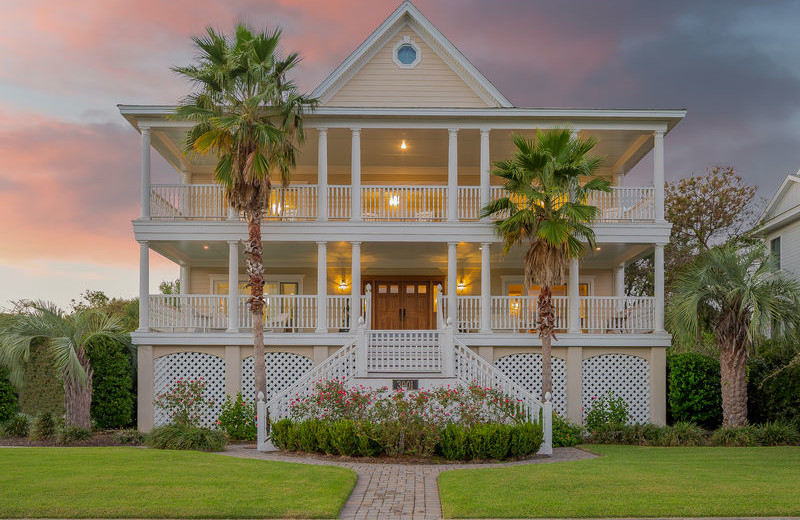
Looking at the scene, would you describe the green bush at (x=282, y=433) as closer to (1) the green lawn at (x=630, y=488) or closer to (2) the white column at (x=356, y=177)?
(1) the green lawn at (x=630, y=488)

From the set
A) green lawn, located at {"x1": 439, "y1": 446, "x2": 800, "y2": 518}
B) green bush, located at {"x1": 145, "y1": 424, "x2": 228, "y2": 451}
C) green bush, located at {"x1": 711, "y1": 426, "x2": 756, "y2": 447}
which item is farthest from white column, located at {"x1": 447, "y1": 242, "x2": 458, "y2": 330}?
green bush, located at {"x1": 711, "y1": 426, "x2": 756, "y2": 447}

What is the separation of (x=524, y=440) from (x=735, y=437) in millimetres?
5673

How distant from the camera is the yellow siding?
18609mm

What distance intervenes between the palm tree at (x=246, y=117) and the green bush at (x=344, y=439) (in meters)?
3.23

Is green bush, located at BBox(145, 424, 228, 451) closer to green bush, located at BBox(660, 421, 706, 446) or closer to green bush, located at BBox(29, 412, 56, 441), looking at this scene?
green bush, located at BBox(29, 412, 56, 441)

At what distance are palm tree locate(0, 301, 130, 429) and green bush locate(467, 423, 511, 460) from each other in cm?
969

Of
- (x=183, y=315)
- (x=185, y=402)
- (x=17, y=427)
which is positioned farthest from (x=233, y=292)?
(x=17, y=427)

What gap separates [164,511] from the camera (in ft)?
26.3

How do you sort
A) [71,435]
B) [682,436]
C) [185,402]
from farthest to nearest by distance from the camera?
[185,402] < [682,436] < [71,435]

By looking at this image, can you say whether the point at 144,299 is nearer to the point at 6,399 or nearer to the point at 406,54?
the point at 6,399

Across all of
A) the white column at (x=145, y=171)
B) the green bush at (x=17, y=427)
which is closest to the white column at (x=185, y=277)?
the white column at (x=145, y=171)

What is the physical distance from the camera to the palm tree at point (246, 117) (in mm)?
15445

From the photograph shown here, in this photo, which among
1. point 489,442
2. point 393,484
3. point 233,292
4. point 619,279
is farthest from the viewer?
point 619,279

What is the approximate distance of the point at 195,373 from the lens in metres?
17.5
